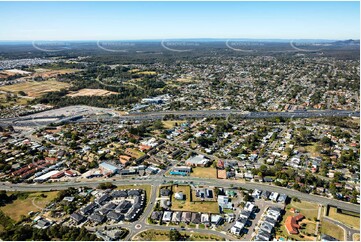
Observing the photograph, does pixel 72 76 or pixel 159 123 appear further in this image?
pixel 72 76

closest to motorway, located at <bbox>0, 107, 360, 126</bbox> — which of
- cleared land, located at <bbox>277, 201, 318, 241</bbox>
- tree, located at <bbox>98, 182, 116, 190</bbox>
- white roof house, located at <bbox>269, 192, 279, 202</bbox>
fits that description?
tree, located at <bbox>98, 182, 116, 190</bbox>

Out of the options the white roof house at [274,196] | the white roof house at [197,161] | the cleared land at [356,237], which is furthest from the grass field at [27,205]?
the cleared land at [356,237]

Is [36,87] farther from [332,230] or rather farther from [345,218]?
[345,218]

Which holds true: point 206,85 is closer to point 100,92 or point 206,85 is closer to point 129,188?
point 100,92

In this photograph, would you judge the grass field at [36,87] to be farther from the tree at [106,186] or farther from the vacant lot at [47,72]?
the tree at [106,186]

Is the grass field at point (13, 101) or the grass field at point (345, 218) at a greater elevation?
the grass field at point (13, 101)

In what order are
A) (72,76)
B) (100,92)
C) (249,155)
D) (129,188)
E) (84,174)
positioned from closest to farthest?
1. (129,188)
2. (84,174)
3. (249,155)
4. (100,92)
5. (72,76)

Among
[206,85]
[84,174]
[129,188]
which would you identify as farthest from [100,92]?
[129,188]
